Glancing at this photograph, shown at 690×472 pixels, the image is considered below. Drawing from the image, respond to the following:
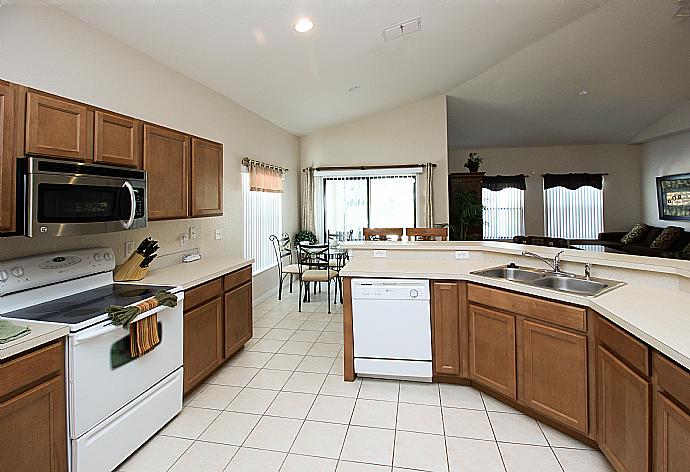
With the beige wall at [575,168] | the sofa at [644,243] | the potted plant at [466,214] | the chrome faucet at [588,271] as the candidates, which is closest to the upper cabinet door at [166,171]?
the chrome faucet at [588,271]

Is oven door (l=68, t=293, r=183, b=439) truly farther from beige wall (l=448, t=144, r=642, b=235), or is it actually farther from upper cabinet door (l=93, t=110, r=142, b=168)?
beige wall (l=448, t=144, r=642, b=235)

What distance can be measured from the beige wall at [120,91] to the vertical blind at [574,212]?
6.94m

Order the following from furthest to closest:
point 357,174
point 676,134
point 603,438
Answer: point 357,174
point 676,134
point 603,438

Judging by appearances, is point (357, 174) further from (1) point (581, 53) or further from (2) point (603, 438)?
(2) point (603, 438)

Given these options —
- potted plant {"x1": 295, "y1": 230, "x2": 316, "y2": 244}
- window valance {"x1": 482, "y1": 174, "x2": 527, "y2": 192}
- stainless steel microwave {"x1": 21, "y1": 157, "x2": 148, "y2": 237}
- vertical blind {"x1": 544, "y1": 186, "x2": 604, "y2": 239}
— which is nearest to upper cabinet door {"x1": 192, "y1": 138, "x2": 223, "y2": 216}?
stainless steel microwave {"x1": 21, "y1": 157, "x2": 148, "y2": 237}

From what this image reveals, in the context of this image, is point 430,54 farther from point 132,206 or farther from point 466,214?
point 132,206

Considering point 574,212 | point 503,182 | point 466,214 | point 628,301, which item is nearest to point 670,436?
point 628,301

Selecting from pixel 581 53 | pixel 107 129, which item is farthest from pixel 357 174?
pixel 107 129

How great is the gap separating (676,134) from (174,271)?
8.34 metres

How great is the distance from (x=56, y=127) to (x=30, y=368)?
3.87 ft

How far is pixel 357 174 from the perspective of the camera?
24.1ft

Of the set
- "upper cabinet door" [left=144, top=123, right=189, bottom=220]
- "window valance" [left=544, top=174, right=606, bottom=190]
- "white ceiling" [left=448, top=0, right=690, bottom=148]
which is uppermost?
"white ceiling" [left=448, top=0, right=690, bottom=148]

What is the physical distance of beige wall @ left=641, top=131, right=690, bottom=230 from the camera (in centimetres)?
662

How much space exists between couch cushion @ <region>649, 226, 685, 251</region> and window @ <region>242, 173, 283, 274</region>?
20.3 ft
